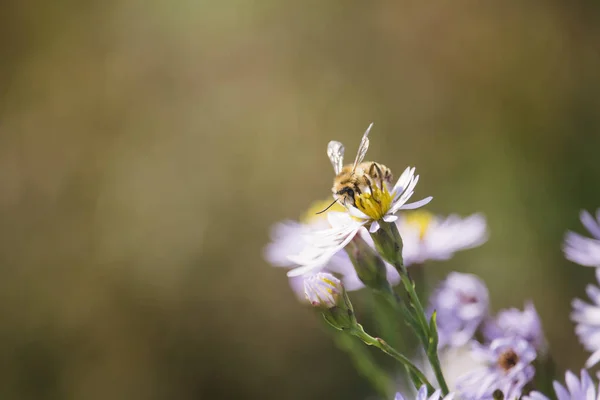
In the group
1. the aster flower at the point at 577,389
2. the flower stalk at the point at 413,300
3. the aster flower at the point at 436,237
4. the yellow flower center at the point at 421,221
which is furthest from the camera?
the yellow flower center at the point at 421,221

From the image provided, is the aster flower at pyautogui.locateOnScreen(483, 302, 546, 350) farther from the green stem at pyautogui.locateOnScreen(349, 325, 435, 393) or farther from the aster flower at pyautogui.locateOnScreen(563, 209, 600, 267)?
the green stem at pyautogui.locateOnScreen(349, 325, 435, 393)

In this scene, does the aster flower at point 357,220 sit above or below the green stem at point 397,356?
above

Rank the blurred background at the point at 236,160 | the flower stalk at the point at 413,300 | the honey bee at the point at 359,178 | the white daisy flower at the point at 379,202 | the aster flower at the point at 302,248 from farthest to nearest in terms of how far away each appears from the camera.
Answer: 1. the blurred background at the point at 236,160
2. the aster flower at the point at 302,248
3. the honey bee at the point at 359,178
4. the white daisy flower at the point at 379,202
5. the flower stalk at the point at 413,300

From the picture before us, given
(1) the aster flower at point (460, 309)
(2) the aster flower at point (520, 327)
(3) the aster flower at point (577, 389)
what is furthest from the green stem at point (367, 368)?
(3) the aster flower at point (577, 389)

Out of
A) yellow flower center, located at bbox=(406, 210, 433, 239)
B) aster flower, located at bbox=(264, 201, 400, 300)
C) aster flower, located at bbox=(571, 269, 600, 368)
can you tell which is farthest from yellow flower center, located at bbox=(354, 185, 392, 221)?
yellow flower center, located at bbox=(406, 210, 433, 239)

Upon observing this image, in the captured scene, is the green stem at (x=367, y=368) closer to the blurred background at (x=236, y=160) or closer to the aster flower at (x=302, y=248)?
the aster flower at (x=302, y=248)

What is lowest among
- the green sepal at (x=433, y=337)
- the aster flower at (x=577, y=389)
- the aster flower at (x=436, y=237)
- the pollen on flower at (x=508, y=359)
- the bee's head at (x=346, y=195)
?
the aster flower at (x=577, y=389)

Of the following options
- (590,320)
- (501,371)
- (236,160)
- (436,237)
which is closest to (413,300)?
(501,371)
